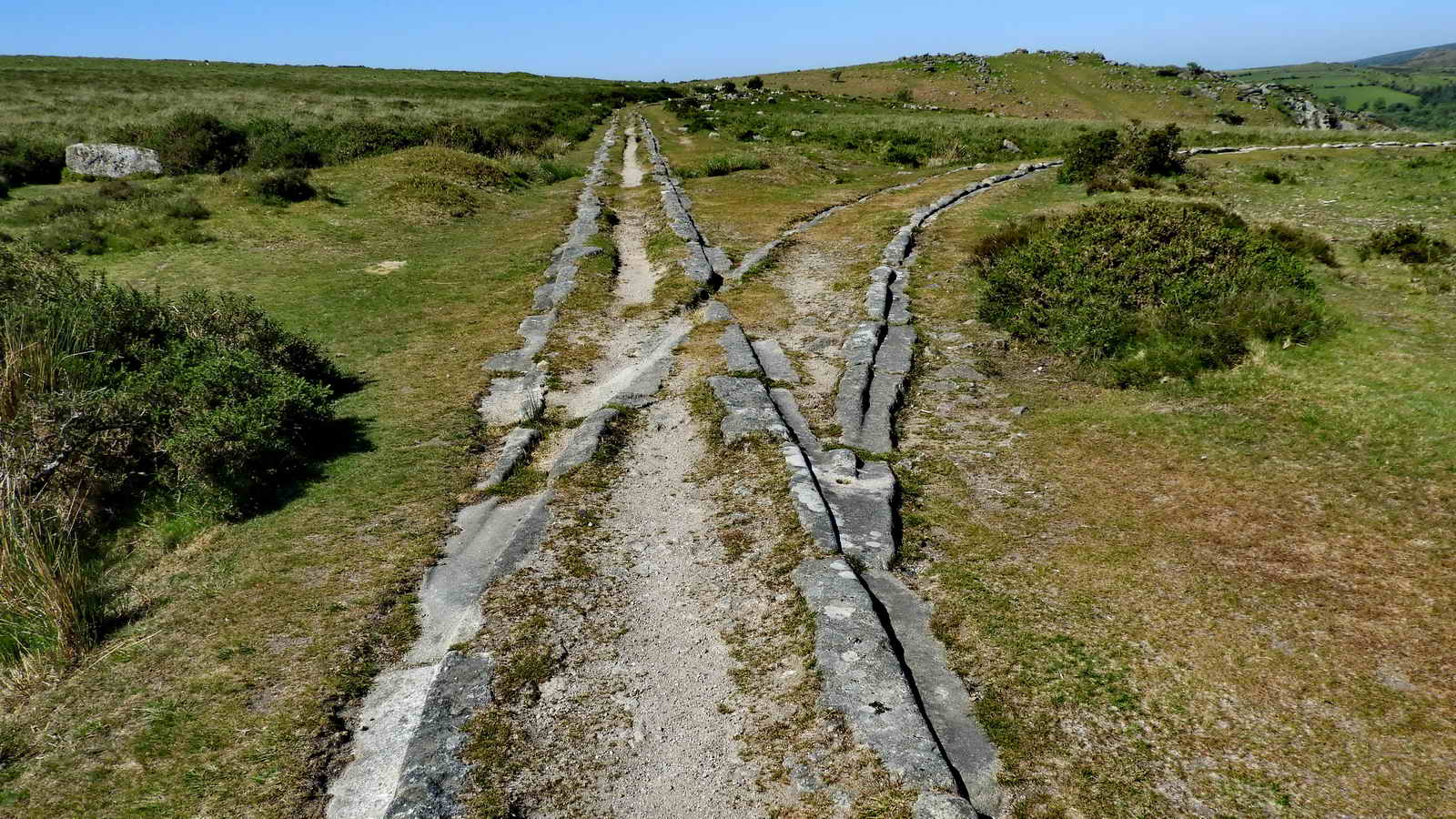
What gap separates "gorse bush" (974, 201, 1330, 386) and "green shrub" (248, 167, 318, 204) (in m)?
20.3

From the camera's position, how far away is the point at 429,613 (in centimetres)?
654

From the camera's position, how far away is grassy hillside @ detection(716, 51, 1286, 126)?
2424 inches

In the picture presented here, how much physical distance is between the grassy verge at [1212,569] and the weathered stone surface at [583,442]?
3.73 m

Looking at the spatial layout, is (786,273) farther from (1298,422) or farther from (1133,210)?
(1298,422)

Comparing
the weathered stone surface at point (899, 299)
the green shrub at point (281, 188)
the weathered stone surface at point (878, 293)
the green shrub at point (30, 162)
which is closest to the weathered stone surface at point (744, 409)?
the weathered stone surface at point (878, 293)

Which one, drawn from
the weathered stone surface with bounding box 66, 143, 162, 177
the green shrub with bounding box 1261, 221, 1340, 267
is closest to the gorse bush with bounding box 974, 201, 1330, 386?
the green shrub with bounding box 1261, 221, 1340, 267

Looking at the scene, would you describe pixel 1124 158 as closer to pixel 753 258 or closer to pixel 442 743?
pixel 753 258

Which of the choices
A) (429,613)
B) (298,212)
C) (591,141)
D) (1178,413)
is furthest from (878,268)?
(591,141)

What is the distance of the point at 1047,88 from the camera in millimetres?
69750

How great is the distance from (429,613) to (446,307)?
34.1 ft

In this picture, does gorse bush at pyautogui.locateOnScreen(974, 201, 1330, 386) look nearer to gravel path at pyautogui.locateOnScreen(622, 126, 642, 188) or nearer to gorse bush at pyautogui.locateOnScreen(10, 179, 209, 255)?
gravel path at pyautogui.locateOnScreen(622, 126, 642, 188)

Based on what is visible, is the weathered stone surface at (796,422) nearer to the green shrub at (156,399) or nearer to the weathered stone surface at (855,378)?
the weathered stone surface at (855,378)

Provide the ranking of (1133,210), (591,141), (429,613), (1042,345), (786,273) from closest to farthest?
(429,613), (1042,345), (1133,210), (786,273), (591,141)

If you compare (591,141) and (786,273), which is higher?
(591,141)
